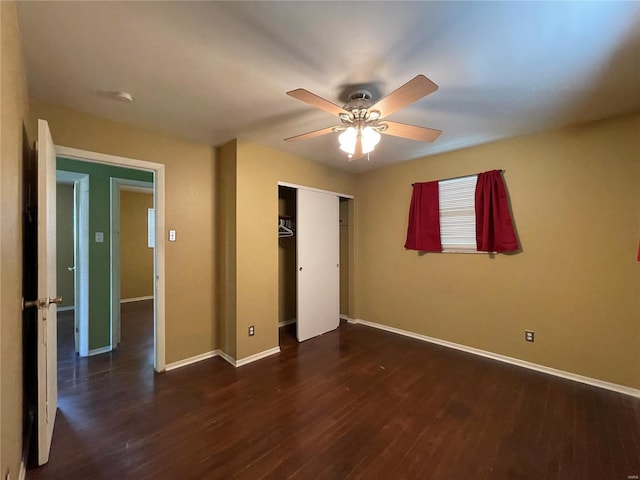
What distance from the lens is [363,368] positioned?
2822 millimetres

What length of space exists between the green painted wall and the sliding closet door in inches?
89.8

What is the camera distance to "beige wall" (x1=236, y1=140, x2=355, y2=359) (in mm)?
2936

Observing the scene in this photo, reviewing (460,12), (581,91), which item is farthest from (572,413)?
(460,12)

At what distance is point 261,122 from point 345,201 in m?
2.31

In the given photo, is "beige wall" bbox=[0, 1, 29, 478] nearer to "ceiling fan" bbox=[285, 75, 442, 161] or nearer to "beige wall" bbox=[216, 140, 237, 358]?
→ "ceiling fan" bbox=[285, 75, 442, 161]

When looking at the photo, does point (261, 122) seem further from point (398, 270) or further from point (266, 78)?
point (398, 270)

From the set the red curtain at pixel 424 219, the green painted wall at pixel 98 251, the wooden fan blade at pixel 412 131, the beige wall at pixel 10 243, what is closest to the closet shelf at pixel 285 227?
the red curtain at pixel 424 219

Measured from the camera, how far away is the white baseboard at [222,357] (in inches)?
111

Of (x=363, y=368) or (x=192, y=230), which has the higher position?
(x=192, y=230)

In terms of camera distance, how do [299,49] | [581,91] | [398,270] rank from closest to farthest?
1. [299,49]
2. [581,91]
3. [398,270]

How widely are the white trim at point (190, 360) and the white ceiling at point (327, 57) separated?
7.87 ft

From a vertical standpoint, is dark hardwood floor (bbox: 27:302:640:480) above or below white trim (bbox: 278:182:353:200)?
below

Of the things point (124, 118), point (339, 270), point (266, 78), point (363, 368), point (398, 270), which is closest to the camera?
point (266, 78)

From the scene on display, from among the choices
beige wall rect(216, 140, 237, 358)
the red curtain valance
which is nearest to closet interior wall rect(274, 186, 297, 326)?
beige wall rect(216, 140, 237, 358)
